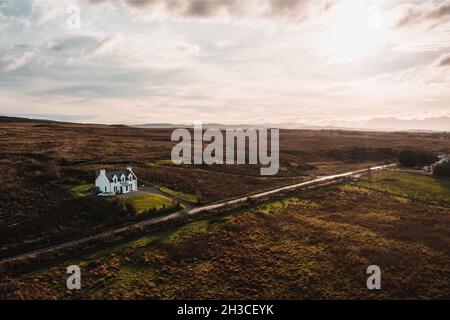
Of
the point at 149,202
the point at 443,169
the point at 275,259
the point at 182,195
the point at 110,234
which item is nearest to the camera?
the point at 275,259

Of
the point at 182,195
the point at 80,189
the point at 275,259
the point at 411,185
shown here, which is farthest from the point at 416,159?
the point at 80,189

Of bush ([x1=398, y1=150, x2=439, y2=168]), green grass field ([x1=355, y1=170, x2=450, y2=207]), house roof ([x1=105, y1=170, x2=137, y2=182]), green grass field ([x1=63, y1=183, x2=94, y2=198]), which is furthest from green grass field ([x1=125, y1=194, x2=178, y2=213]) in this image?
bush ([x1=398, y1=150, x2=439, y2=168])

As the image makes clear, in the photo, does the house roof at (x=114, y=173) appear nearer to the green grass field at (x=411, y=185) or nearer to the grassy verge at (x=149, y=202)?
the grassy verge at (x=149, y=202)

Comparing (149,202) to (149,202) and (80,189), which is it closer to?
(149,202)

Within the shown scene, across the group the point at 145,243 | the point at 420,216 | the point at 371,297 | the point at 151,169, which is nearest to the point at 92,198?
the point at 145,243

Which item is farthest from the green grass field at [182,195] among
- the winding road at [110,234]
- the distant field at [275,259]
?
the distant field at [275,259]

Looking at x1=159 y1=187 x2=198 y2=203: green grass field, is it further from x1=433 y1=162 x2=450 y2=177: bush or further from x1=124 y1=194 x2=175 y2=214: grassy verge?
x1=433 y1=162 x2=450 y2=177: bush
